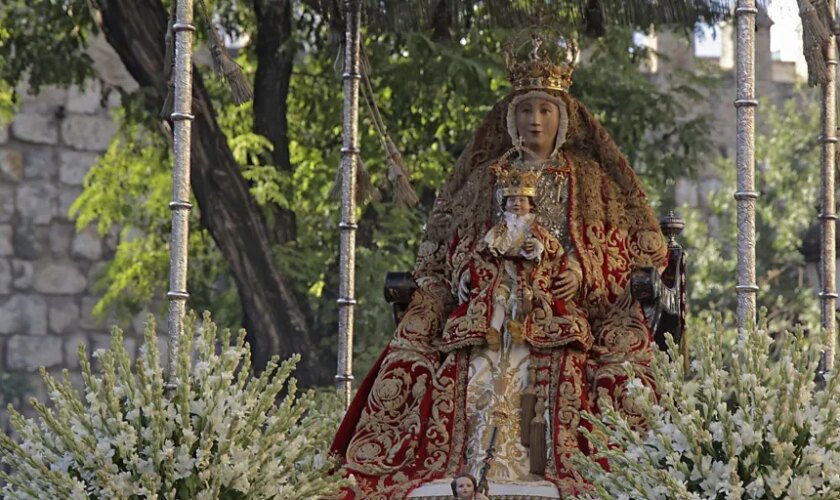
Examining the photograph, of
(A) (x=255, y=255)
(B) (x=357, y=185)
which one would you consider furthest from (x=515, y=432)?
(A) (x=255, y=255)

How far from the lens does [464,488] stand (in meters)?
9.35

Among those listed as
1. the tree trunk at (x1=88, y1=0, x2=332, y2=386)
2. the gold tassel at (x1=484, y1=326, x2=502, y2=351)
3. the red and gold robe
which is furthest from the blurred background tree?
the gold tassel at (x1=484, y1=326, x2=502, y2=351)

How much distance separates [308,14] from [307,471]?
405 inches

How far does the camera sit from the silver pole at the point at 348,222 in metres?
12.2

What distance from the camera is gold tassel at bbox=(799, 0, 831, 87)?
10227mm

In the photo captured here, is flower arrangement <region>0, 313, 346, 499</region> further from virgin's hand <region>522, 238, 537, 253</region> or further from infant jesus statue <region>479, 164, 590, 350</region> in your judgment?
virgin's hand <region>522, 238, 537, 253</region>

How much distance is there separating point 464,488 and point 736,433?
1.41 m

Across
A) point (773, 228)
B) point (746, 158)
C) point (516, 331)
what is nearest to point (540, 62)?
point (516, 331)

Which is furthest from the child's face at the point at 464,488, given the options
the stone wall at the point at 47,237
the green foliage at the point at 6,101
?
the stone wall at the point at 47,237

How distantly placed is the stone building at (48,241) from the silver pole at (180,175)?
13.6 m

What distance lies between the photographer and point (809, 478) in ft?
27.3

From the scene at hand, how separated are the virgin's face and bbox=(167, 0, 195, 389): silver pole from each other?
168cm

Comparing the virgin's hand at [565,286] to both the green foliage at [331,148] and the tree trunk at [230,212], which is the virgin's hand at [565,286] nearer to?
the tree trunk at [230,212]

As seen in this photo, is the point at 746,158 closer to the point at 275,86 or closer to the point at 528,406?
the point at 528,406
